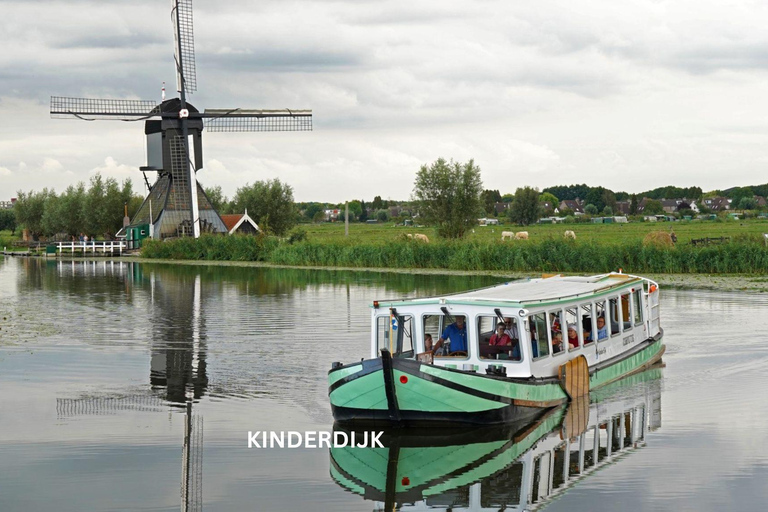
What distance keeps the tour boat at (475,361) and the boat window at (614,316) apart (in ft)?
5.22

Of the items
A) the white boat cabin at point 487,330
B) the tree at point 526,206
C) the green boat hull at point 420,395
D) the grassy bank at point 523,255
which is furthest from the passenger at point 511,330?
the tree at point 526,206

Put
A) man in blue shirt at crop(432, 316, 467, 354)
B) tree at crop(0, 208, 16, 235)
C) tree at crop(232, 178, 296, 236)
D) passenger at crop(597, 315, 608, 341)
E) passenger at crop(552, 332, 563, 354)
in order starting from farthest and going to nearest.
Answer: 1. tree at crop(0, 208, 16, 235)
2. tree at crop(232, 178, 296, 236)
3. passenger at crop(597, 315, 608, 341)
4. passenger at crop(552, 332, 563, 354)
5. man in blue shirt at crop(432, 316, 467, 354)

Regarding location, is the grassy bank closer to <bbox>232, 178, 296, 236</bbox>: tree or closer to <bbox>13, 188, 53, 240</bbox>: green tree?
<bbox>232, 178, 296, 236</bbox>: tree

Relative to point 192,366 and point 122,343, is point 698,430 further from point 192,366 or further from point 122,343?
point 122,343

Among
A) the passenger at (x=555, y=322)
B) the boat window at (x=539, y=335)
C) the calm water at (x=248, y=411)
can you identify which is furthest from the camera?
the passenger at (x=555, y=322)

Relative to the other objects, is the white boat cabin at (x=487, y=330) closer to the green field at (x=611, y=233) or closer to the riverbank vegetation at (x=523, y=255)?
the riverbank vegetation at (x=523, y=255)

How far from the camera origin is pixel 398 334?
18906mm

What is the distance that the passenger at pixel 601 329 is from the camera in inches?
890

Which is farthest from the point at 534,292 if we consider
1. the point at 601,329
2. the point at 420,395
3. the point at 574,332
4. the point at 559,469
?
the point at 559,469

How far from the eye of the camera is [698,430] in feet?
58.3

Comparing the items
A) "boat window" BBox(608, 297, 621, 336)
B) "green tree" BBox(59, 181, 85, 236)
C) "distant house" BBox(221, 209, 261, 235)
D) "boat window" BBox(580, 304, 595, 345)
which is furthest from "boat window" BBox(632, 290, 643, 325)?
"green tree" BBox(59, 181, 85, 236)

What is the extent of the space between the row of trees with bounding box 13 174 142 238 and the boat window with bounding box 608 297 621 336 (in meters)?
87.8

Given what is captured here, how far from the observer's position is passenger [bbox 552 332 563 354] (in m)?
19.9

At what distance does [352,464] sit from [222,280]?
40.0 m
